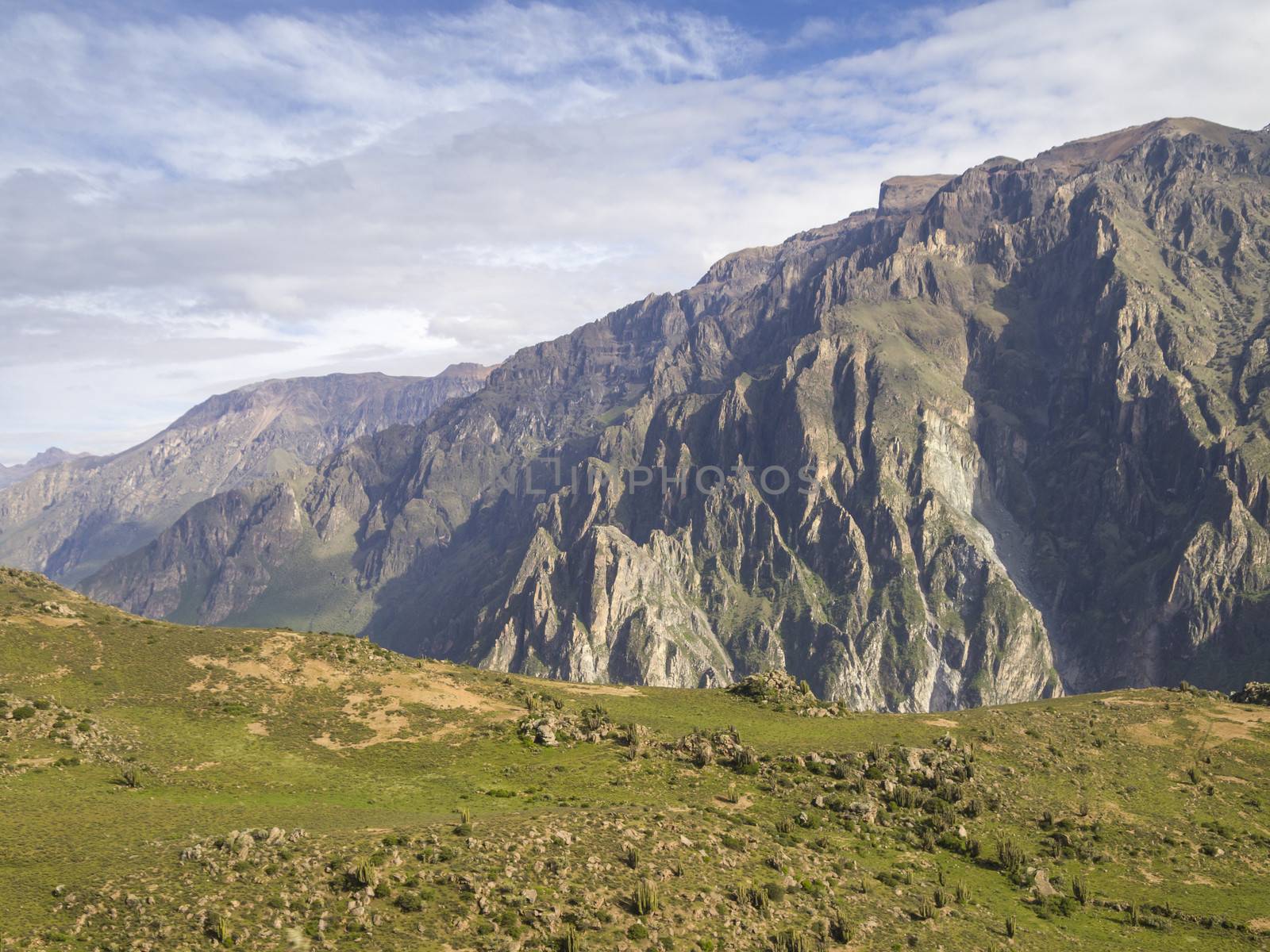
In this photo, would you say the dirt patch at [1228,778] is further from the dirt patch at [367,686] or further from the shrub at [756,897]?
the dirt patch at [367,686]

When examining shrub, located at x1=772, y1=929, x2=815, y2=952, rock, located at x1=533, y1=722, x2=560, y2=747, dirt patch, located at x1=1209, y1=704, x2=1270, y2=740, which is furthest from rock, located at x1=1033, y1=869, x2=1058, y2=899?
dirt patch, located at x1=1209, y1=704, x2=1270, y2=740

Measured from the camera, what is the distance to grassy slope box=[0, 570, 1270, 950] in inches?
1348

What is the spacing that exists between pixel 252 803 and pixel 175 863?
1317 cm

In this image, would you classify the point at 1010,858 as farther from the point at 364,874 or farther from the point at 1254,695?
the point at 1254,695

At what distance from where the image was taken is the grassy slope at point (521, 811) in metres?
34.2

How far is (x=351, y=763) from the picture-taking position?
190 feet

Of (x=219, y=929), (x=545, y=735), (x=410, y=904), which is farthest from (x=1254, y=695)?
(x=219, y=929)

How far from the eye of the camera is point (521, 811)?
159 ft

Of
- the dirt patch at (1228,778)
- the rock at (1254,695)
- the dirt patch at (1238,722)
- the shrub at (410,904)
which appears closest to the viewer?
the shrub at (410,904)

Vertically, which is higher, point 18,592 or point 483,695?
point 18,592

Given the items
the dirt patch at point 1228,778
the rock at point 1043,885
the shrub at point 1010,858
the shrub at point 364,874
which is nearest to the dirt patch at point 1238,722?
the dirt patch at point 1228,778

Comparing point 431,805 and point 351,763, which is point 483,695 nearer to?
point 351,763

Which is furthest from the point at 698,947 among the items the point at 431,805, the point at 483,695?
the point at 483,695

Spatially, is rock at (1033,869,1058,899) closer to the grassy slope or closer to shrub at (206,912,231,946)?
the grassy slope
